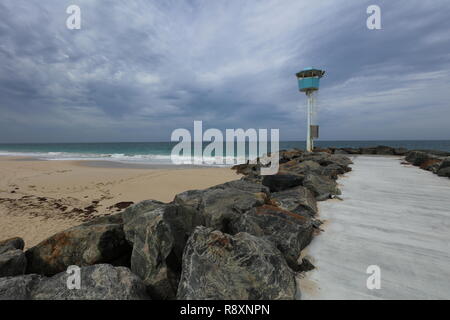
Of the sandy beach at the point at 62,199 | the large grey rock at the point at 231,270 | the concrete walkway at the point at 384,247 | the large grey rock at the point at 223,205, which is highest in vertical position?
the large grey rock at the point at 223,205

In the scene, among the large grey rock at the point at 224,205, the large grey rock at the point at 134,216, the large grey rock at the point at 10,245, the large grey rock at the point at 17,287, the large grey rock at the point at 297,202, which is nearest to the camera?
the large grey rock at the point at 17,287

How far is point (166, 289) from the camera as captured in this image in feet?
7.63

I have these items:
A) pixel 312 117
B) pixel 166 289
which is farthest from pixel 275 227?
pixel 312 117

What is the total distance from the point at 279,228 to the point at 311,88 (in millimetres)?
20058

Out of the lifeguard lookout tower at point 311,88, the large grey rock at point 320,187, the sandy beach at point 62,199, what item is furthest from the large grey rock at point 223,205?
the lifeguard lookout tower at point 311,88

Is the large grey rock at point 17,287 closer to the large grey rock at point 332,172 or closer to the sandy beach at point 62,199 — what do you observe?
the sandy beach at point 62,199

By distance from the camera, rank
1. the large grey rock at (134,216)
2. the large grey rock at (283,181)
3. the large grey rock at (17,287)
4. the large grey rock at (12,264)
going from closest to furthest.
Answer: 1. the large grey rock at (17,287)
2. the large grey rock at (12,264)
3. the large grey rock at (134,216)
4. the large grey rock at (283,181)

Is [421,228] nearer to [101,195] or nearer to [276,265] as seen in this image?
[276,265]

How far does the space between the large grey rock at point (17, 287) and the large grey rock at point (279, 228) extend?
2619 mm

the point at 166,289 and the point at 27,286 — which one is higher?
the point at 27,286

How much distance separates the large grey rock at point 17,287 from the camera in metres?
2.02

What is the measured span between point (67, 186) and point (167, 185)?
580 centimetres

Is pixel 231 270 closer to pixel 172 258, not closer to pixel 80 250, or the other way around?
pixel 172 258

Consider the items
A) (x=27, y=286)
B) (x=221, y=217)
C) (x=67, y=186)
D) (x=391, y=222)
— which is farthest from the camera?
(x=67, y=186)
